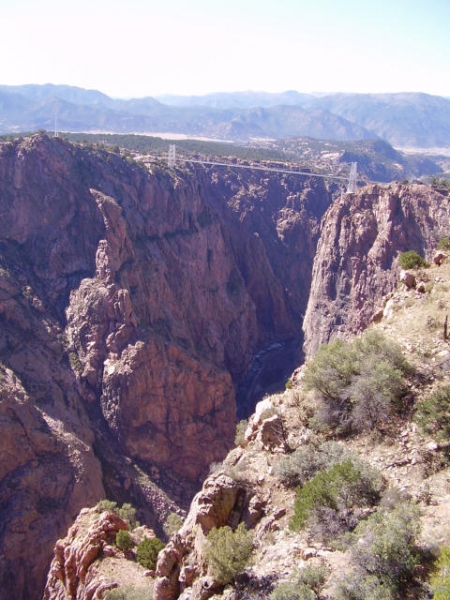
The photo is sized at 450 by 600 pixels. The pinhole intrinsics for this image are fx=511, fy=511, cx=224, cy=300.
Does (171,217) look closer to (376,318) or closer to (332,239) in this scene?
(332,239)

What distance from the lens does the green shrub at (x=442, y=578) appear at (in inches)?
308

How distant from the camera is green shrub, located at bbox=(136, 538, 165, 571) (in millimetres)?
17578

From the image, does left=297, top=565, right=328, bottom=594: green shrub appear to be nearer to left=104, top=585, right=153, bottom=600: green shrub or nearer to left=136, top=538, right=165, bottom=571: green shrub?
left=104, top=585, right=153, bottom=600: green shrub

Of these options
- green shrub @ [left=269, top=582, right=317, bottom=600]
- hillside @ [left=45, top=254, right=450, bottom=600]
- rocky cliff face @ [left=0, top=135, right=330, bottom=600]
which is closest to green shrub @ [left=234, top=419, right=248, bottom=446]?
hillside @ [left=45, top=254, right=450, bottom=600]

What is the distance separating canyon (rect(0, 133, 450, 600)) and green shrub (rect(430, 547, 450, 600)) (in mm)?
25395

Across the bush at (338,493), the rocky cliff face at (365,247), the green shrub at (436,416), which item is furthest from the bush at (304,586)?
the rocky cliff face at (365,247)

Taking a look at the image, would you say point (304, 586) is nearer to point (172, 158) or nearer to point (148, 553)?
point (148, 553)

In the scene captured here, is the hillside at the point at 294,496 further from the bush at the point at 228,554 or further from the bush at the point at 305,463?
the bush at the point at 228,554

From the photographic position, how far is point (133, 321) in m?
43.5

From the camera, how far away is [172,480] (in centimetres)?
3806

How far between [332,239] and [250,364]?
18.1 metres

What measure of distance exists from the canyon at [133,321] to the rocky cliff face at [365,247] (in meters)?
0.19

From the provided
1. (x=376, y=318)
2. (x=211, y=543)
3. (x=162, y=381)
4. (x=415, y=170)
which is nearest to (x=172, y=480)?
(x=162, y=381)

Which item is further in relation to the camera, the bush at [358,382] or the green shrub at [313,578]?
the bush at [358,382]
